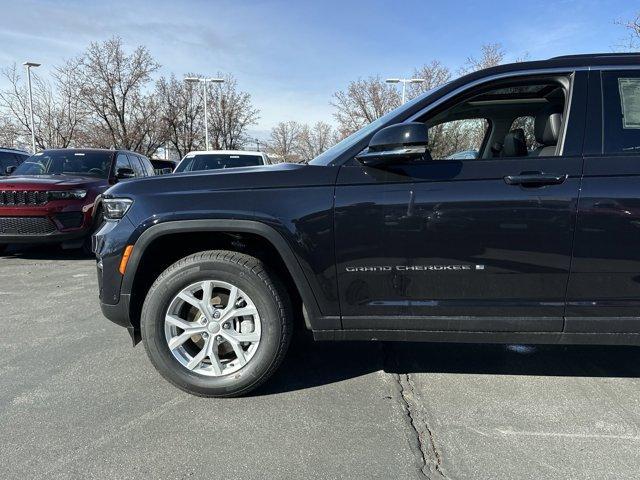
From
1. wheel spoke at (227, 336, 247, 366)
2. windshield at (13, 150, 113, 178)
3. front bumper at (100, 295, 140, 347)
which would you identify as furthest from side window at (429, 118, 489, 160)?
windshield at (13, 150, 113, 178)

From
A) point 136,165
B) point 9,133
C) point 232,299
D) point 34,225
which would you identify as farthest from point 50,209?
point 9,133

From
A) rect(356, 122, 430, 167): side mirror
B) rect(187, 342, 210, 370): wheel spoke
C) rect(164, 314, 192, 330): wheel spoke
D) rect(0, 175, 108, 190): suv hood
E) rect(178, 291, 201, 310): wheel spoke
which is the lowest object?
rect(187, 342, 210, 370): wheel spoke

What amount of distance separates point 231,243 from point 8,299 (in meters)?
3.67

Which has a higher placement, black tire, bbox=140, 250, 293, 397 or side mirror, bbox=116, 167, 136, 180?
side mirror, bbox=116, 167, 136, 180

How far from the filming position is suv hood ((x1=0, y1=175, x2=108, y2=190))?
6832 millimetres

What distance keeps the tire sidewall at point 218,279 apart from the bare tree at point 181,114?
30717mm

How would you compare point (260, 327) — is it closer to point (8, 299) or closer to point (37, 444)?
point (37, 444)

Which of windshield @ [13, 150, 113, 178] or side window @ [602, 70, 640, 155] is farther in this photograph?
windshield @ [13, 150, 113, 178]

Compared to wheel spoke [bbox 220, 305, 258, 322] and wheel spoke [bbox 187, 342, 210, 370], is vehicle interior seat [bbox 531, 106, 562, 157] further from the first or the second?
wheel spoke [bbox 187, 342, 210, 370]

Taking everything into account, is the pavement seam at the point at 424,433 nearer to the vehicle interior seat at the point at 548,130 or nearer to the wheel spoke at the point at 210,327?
the wheel spoke at the point at 210,327

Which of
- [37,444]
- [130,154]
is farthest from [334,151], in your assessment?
[130,154]

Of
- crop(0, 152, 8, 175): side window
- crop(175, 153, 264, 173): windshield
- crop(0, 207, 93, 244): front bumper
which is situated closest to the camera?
crop(0, 207, 93, 244): front bumper

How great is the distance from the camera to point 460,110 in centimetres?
346

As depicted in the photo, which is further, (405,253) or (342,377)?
(342,377)
